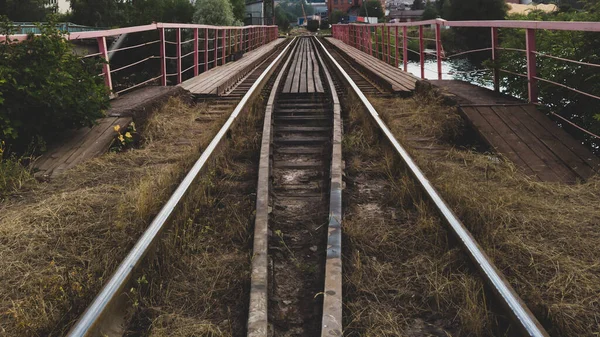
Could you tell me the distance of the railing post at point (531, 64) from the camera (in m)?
6.18

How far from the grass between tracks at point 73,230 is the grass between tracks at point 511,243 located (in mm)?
1416

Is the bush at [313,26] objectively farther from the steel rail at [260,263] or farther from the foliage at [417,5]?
the steel rail at [260,263]

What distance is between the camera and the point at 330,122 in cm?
655

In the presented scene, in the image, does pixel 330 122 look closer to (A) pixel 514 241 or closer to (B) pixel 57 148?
(B) pixel 57 148

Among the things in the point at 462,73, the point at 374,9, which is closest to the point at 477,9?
the point at 462,73

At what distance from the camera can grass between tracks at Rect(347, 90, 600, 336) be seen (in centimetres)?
246

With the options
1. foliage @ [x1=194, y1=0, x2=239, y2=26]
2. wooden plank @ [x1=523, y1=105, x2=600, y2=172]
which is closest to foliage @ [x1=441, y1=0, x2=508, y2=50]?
foliage @ [x1=194, y1=0, x2=239, y2=26]

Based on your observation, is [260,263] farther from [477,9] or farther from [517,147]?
[477,9]

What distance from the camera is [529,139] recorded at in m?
5.25

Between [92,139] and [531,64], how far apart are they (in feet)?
16.4

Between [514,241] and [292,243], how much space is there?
4.35ft

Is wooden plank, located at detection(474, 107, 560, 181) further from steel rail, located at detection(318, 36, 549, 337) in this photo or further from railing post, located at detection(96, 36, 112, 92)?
railing post, located at detection(96, 36, 112, 92)

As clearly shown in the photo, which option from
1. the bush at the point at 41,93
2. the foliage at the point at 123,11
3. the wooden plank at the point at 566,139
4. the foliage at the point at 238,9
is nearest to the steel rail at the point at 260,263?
the bush at the point at 41,93

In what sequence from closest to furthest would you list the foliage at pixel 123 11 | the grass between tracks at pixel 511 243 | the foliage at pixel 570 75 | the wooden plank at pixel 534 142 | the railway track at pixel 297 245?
the railway track at pixel 297 245 → the grass between tracks at pixel 511 243 → the wooden plank at pixel 534 142 → the foliage at pixel 570 75 → the foliage at pixel 123 11
